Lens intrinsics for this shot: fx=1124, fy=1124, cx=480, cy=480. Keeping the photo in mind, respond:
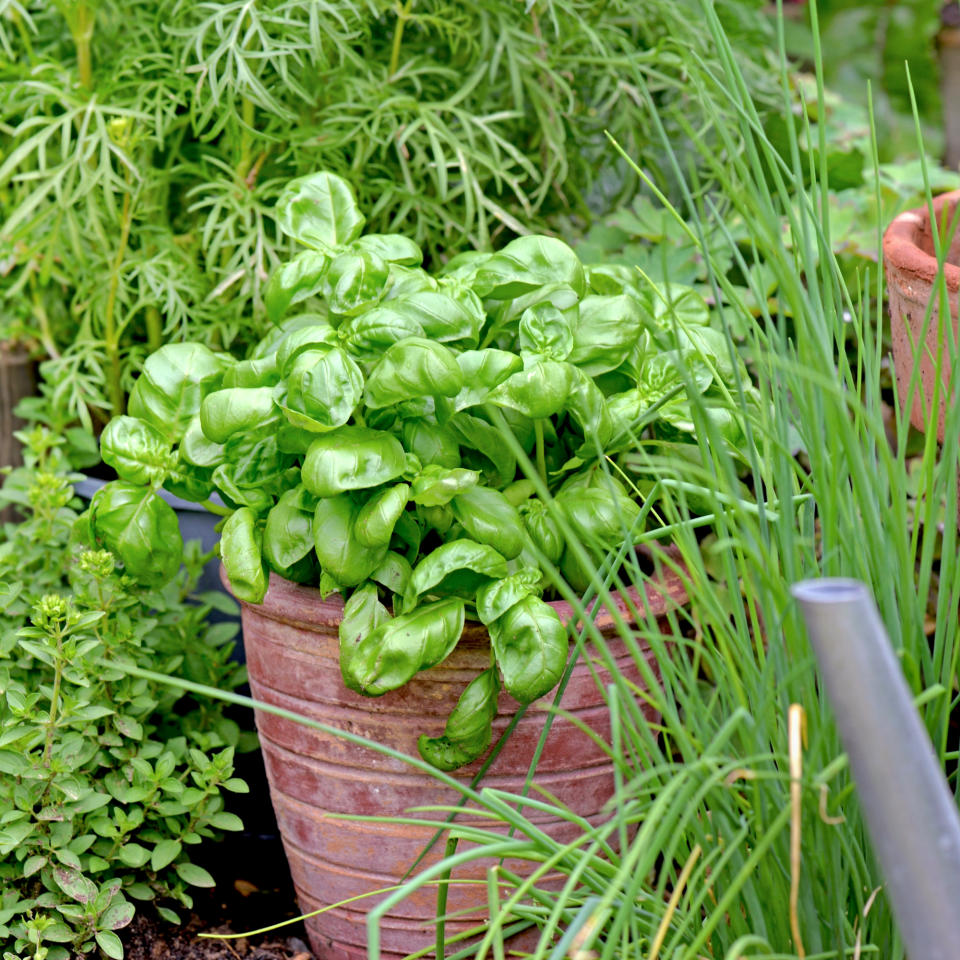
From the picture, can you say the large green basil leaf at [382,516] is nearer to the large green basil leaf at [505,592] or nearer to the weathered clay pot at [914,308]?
the large green basil leaf at [505,592]

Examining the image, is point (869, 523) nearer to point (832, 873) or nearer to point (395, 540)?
point (832, 873)

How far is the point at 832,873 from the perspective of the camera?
0.73 meters

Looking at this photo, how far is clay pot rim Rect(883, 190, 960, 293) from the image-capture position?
102 centimetres

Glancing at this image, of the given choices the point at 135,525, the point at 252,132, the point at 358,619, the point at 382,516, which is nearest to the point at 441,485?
the point at 382,516

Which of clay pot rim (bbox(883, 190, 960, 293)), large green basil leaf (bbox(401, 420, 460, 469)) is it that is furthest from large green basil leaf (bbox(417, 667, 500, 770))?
clay pot rim (bbox(883, 190, 960, 293))

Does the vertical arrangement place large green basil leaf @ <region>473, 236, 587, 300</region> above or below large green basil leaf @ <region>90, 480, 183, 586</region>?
above

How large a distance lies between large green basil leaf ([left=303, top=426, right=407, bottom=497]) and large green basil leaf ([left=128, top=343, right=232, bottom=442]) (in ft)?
0.85

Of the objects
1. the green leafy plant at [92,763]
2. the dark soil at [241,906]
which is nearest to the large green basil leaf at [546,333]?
the green leafy plant at [92,763]

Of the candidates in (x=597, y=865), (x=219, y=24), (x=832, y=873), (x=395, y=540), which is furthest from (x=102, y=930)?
(x=219, y=24)

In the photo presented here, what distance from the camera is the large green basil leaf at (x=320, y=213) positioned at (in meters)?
1.22

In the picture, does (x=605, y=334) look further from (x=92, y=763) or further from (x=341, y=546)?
(x=92, y=763)

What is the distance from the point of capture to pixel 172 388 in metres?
1.26

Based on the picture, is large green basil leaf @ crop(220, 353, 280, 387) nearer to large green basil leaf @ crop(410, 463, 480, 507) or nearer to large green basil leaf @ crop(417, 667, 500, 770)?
large green basil leaf @ crop(410, 463, 480, 507)

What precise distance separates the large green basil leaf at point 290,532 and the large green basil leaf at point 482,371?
0.19 metres
